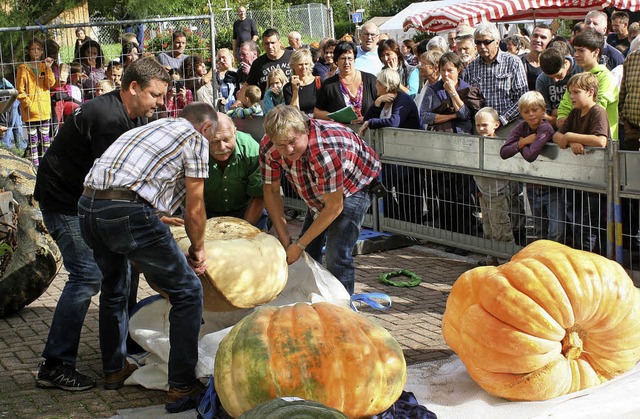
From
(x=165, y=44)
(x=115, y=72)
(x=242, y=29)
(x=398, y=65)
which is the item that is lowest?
(x=398, y=65)

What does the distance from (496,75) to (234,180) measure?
365cm

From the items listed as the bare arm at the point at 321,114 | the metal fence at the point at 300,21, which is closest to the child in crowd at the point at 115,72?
the bare arm at the point at 321,114

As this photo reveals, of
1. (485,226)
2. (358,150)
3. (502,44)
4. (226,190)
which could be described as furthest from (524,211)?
(502,44)

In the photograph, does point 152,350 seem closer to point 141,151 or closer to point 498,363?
point 141,151

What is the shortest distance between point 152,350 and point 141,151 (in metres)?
1.32

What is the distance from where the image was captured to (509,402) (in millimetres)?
4848

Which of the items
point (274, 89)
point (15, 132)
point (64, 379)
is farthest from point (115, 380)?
point (15, 132)

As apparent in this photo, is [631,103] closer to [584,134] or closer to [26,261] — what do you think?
[584,134]

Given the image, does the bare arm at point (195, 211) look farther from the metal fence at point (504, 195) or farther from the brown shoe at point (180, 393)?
the metal fence at point (504, 195)

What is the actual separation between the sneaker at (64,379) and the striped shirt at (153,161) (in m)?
1.19

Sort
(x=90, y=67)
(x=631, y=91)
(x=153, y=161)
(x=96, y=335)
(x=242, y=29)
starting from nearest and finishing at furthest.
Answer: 1. (x=153, y=161)
2. (x=96, y=335)
3. (x=631, y=91)
4. (x=90, y=67)
5. (x=242, y=29)

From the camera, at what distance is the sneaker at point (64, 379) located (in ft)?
17.7

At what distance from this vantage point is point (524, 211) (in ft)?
25.6

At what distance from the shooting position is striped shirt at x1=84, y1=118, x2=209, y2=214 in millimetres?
4898
